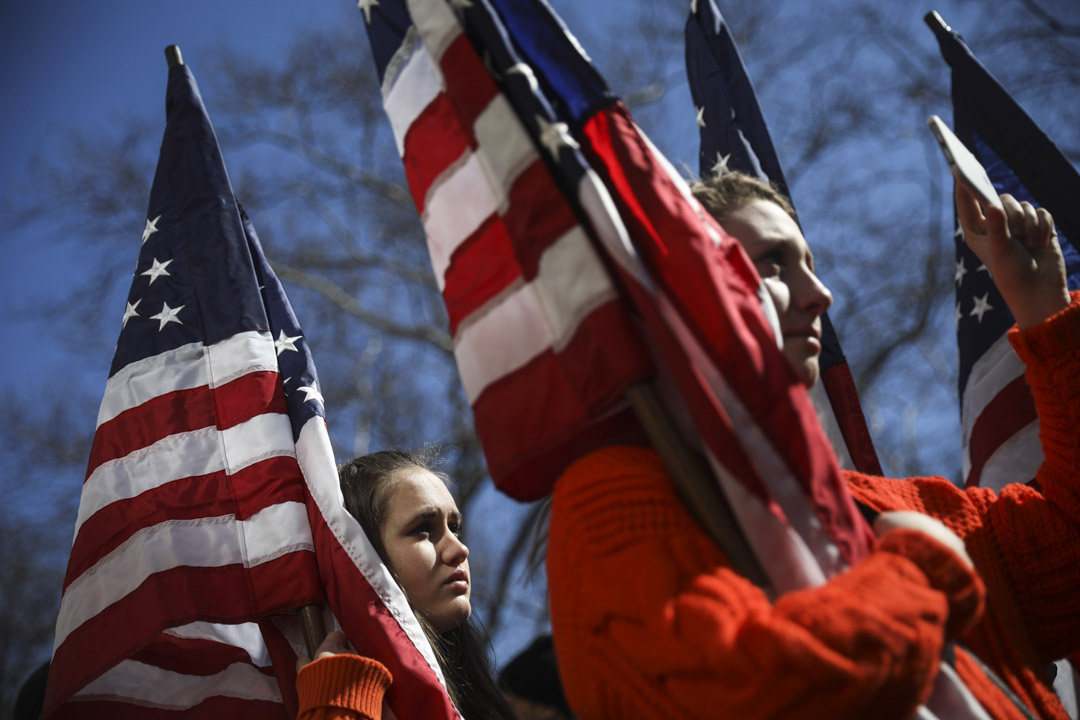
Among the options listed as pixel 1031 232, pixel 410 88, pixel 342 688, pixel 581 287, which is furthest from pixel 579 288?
pixel 342 688

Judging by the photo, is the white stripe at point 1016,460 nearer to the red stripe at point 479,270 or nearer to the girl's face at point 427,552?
the girl's face at point 427,552

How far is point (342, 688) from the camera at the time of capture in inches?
92.7

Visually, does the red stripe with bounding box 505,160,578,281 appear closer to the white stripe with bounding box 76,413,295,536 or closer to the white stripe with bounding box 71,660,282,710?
the white stripe with bounding box 76,413,295,536

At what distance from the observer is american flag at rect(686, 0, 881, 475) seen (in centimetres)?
292

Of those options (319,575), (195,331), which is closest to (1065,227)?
(319,575)

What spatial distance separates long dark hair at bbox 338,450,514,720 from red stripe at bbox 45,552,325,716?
39cm

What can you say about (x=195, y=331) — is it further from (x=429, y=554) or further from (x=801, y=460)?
(x=801, y=460)

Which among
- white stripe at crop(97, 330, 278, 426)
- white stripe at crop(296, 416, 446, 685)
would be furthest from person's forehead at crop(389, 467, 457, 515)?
white stripe at crop(97, 330, 278, 426)

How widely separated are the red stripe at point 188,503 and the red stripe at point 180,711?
15.8 inches

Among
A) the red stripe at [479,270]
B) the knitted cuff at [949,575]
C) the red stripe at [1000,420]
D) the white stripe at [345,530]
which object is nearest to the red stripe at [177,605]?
the white stripe at [345,530]

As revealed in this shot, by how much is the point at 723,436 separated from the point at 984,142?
2.57 m

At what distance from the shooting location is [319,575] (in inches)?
109

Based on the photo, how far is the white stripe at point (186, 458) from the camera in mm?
2957

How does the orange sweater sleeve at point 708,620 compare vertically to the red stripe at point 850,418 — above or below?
below
